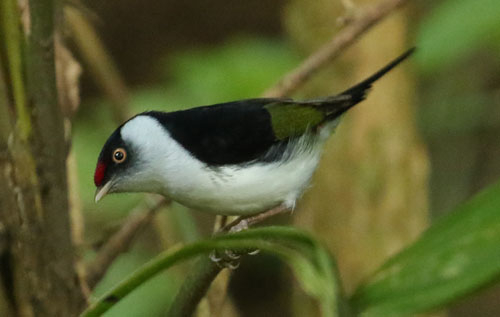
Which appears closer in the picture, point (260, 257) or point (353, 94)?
point (353, 94)

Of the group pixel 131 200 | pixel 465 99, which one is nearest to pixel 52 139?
pixel 131 200

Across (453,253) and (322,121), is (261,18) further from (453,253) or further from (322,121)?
(453,253)

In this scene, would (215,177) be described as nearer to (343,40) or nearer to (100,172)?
(100,172)

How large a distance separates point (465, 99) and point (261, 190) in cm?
266

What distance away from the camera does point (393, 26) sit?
10.9ft

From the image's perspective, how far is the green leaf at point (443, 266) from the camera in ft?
3.22

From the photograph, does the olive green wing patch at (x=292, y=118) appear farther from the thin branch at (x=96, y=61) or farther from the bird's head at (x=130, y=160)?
the thin branch at (x=96, y=61)

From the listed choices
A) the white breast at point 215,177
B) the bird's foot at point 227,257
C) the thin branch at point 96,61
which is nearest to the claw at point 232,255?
the bird's foot at point 227,257

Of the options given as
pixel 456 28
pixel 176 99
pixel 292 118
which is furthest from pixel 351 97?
pixel 176 99

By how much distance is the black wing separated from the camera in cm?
191

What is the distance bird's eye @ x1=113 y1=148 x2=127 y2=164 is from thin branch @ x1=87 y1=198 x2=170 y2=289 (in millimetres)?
244

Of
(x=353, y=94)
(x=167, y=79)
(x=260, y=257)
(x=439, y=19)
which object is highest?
(x=167, y=79)

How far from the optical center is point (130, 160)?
195 cm

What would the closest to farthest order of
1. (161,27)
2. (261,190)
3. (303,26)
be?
(261,190), (303,26), (161,27)
